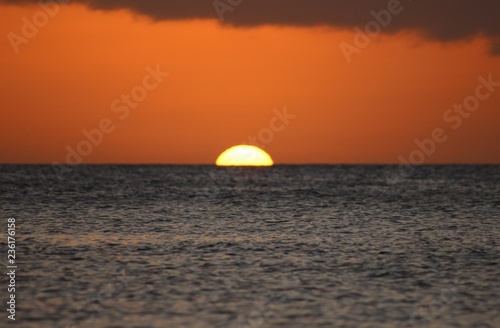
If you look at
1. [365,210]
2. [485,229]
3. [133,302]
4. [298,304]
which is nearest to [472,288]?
[298,304]

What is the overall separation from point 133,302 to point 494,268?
595 inches

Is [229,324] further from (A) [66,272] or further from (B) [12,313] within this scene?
(A) [66,272]

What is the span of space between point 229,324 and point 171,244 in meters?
17.5

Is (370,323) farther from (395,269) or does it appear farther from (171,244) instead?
(171,244)

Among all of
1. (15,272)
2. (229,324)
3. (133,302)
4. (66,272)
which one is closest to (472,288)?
(229,324)

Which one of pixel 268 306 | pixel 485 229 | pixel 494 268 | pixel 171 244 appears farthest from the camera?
pixel 485 229

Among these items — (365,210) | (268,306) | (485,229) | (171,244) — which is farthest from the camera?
(365,210)

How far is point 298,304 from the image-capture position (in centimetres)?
2225

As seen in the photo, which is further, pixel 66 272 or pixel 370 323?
pixel 66 272

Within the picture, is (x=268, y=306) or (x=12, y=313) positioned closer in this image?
(x=12, y=313)

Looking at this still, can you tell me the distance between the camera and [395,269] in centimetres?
2894

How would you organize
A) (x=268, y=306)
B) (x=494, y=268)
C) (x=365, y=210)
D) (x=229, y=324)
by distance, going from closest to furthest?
(x=229, y=324)
(x=268, y=306)
(x=494, y=268)
(x=365, y=210)

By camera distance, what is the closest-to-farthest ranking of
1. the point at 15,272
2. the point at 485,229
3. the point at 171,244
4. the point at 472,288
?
the point at 472,288, the point at 15,272, the point at 171,244, the point at 485,229

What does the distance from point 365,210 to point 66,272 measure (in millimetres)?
39067
